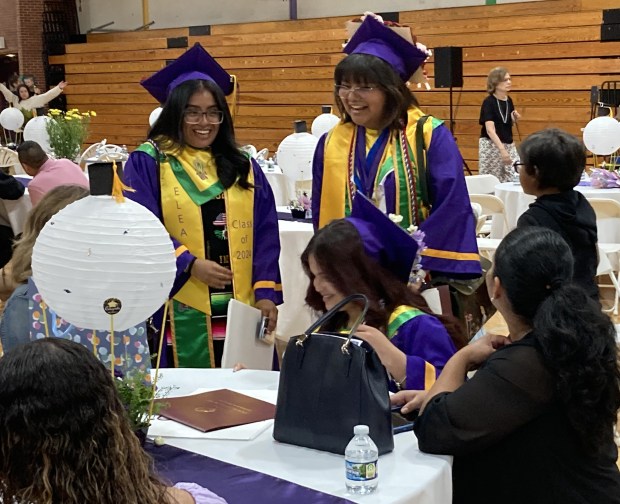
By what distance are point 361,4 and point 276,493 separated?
12.0 meters

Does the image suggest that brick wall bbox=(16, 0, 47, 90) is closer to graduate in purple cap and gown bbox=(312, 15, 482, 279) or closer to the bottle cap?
graduate in purple cap and gown bbox=(312, 15, 482, 279)

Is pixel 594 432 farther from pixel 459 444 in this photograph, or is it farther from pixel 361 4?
pixel 361 4

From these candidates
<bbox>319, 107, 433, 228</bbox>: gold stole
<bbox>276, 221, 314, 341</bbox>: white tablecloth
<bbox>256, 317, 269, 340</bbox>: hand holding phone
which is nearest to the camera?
<bbox>256, 317, 269, 340</bbox>: hand holding phone

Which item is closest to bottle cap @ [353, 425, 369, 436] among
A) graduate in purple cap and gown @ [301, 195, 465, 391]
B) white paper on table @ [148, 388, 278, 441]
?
white paper on table @ [148, 388, 278, 441]

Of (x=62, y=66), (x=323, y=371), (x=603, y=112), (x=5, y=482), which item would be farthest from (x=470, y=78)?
(x=5, y=482)

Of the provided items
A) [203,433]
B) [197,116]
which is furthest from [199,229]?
[203,433]

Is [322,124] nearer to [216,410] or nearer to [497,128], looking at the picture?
[497,128]

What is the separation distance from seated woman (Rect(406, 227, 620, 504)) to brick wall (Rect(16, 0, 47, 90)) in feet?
54.3

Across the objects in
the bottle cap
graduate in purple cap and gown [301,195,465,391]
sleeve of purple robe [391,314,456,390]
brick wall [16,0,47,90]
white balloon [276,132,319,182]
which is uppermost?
brick wall [16,0,47,90]

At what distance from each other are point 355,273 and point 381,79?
100cm

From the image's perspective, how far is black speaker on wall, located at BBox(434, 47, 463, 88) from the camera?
10109mm

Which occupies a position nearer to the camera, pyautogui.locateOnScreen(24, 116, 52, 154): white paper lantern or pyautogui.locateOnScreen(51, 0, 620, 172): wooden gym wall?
pyautogui.locateOnScreen(24, 116, 52, 154): white paper lantern

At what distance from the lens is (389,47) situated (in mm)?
3229

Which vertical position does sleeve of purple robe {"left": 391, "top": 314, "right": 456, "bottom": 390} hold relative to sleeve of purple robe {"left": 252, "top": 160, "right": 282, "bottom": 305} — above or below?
below
